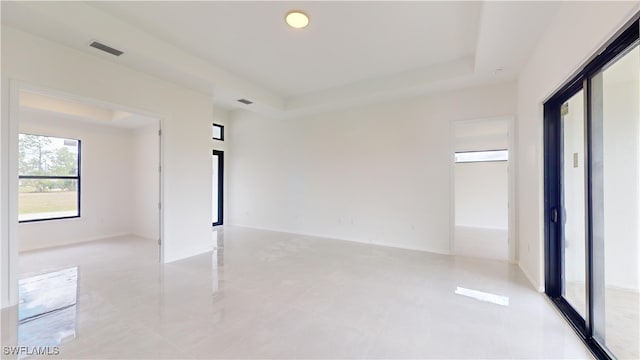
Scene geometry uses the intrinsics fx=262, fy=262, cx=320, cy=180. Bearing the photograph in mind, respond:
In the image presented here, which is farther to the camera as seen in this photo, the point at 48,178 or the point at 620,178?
the point at 48,178

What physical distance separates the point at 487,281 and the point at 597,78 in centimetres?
245

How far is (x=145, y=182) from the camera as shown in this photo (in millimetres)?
6121

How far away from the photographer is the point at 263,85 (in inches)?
201

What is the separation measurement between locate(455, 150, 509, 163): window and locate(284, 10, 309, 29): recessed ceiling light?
19.5ft

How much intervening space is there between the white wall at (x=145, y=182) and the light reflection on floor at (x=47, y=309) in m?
2.43

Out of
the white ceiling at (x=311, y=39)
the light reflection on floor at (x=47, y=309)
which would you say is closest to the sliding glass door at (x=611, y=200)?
the white ceiling at (x=311, y=39)

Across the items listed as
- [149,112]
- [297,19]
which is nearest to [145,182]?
[149,112]

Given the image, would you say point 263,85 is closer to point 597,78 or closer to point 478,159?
point 597,78

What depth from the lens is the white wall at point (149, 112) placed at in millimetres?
2639

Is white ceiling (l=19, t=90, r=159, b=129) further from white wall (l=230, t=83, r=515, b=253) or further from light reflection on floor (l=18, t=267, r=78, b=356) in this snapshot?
light reflection on floor (l=18, t=267, r=78, b=356)

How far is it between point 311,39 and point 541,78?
8.92 feet

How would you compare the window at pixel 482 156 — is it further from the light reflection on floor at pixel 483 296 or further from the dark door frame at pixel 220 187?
the dark door frame at pixel 220 187

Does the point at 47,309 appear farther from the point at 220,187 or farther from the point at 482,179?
the point at 482,179

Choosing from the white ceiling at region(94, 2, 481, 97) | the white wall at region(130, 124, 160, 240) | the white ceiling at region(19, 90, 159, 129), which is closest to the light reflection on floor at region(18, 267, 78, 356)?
the white wall at region(130, 124, 160, 240)
